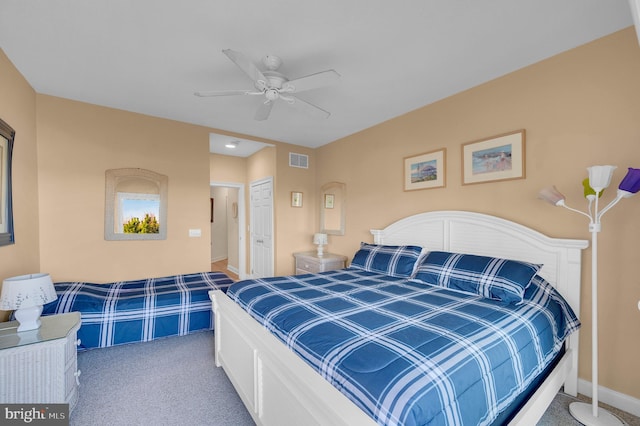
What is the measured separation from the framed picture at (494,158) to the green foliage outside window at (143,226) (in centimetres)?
382

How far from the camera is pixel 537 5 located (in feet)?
5.62

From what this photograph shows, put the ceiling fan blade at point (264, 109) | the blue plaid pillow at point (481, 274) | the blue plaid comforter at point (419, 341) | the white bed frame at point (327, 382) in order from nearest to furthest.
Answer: the blue plaid comforter at point (419, 341)
the white bed frame at point (327, 382)
the blue plaid pillow at point (481, 274)
the ceiling fan blade at point (264, 109)

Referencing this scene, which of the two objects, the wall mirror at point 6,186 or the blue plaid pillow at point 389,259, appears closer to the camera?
the wall mirror at point 6,186

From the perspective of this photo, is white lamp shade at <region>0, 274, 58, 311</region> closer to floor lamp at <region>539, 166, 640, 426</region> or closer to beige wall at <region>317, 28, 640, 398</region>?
beige wall at <region>317, 28, 640, 398</region>

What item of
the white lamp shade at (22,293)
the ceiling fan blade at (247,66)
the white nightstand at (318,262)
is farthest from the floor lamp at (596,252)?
the white lamp shade at (22,293)

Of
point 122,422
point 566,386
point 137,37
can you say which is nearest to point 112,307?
point 122,422

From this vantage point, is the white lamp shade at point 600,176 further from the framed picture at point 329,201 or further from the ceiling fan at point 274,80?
the framed picture at point 329,201

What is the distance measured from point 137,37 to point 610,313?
4.05 metres

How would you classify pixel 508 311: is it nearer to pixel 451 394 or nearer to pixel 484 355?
pixel 484 355

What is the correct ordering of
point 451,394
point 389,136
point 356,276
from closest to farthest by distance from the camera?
1. point 451,394
2. point 356,276
3. point 389,136

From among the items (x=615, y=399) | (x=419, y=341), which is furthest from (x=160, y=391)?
(x=615, y=399)

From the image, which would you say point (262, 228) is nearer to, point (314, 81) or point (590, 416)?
point (314, 81)

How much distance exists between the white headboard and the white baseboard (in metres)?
0.55

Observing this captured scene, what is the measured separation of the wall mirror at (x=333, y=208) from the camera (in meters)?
4.39
